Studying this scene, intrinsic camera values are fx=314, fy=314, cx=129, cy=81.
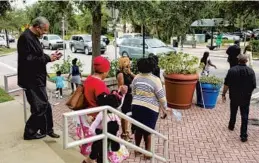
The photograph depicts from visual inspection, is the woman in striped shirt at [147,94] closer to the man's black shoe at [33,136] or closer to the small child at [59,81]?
the man's black shoe at [33,136]

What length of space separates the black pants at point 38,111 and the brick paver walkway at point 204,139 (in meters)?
1.08

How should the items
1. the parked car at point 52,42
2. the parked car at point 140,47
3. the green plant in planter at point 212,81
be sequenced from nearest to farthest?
the green plant in planter at point 212,81
the parked car at point 140,47
the parked car at point 52,42

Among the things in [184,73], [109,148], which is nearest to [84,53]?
[184,73]

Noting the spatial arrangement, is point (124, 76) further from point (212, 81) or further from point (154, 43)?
point (154, 43)

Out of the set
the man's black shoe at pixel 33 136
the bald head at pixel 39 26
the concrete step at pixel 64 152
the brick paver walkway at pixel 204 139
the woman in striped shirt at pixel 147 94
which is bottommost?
the brick paver walkway at pixel 204 139

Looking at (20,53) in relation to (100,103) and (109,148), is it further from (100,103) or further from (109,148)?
(109,148)

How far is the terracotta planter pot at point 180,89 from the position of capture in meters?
7.72

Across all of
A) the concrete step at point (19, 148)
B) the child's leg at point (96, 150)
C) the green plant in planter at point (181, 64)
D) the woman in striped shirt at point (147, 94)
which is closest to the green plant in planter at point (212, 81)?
the green plant in planter at point (181, 64)

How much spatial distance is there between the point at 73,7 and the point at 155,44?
10838mm

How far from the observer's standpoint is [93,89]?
3586mm

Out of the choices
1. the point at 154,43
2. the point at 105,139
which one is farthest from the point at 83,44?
the point at 105,139

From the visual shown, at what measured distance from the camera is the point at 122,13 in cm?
921

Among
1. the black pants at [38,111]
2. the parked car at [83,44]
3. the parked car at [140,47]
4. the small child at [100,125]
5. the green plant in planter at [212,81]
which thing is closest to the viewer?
the small child at [100,125]

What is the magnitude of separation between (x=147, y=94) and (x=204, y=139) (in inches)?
82.8
